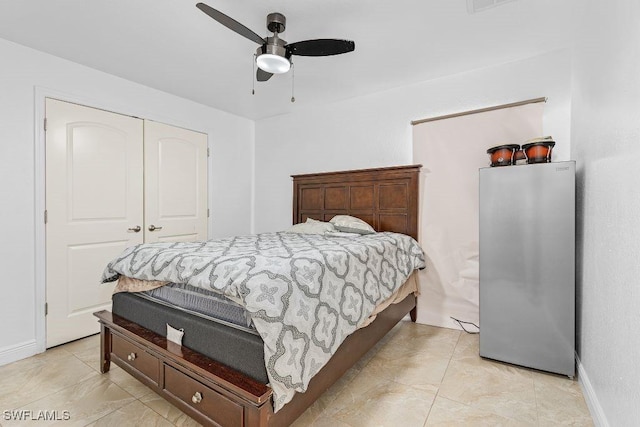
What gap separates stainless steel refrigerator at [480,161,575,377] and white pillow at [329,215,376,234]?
106 cm

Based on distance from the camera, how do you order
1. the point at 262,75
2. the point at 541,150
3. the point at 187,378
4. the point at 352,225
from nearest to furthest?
the point at 187,378 < the point at 541,150 < the point at 262,75 < the point at 352,225

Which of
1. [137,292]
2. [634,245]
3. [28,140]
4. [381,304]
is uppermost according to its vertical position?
[28,140]

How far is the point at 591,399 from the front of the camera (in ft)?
5.50

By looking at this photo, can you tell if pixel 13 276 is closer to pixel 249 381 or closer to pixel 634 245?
pixel 249 381

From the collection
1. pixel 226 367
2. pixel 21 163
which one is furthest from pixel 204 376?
pixel 21 163

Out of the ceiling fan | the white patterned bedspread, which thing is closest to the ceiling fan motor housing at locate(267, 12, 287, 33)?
the ceiling fan

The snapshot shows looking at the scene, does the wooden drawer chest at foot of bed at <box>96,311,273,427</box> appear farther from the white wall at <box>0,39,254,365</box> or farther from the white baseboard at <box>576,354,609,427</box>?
the white baseboard at <box>576,354,609,427</box>

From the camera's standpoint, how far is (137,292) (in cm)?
193

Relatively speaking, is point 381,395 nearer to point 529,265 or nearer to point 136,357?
point 529,265

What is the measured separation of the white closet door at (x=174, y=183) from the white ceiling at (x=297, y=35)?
59 centimetres

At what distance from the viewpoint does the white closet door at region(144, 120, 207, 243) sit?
3248 millimetres

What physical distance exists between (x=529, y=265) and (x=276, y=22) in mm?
2424

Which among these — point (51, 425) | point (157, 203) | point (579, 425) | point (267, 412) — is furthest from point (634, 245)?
point (157, 203)

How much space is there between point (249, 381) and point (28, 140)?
8.90ft
